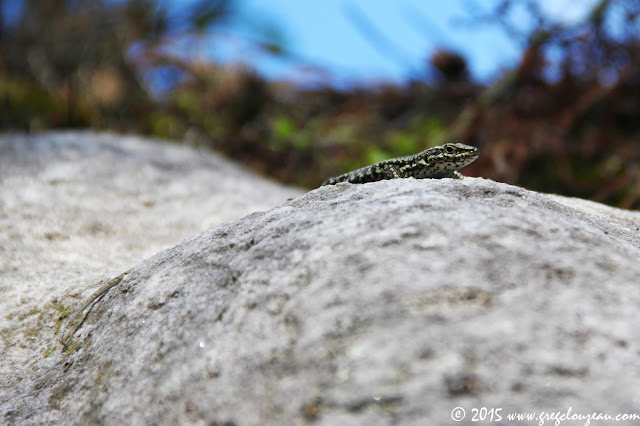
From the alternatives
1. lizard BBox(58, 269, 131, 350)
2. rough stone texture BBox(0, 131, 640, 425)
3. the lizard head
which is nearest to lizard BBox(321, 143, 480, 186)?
the lizard head

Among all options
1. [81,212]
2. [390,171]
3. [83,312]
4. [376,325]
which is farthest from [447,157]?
[81,212]

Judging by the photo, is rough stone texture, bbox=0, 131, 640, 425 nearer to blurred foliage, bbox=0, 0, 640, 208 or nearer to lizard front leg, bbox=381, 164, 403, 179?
lizard front leg, bbox=381, 164, 403, 179

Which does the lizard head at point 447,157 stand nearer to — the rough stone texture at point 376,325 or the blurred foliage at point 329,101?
the rough stone texture at point 376,325

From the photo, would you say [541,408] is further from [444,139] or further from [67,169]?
[444,139]

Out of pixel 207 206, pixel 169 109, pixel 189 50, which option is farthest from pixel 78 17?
pixel 207 206

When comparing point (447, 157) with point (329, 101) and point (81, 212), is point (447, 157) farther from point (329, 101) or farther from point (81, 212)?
point (329, 101)

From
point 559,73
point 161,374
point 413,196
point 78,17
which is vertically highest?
point 559,73
